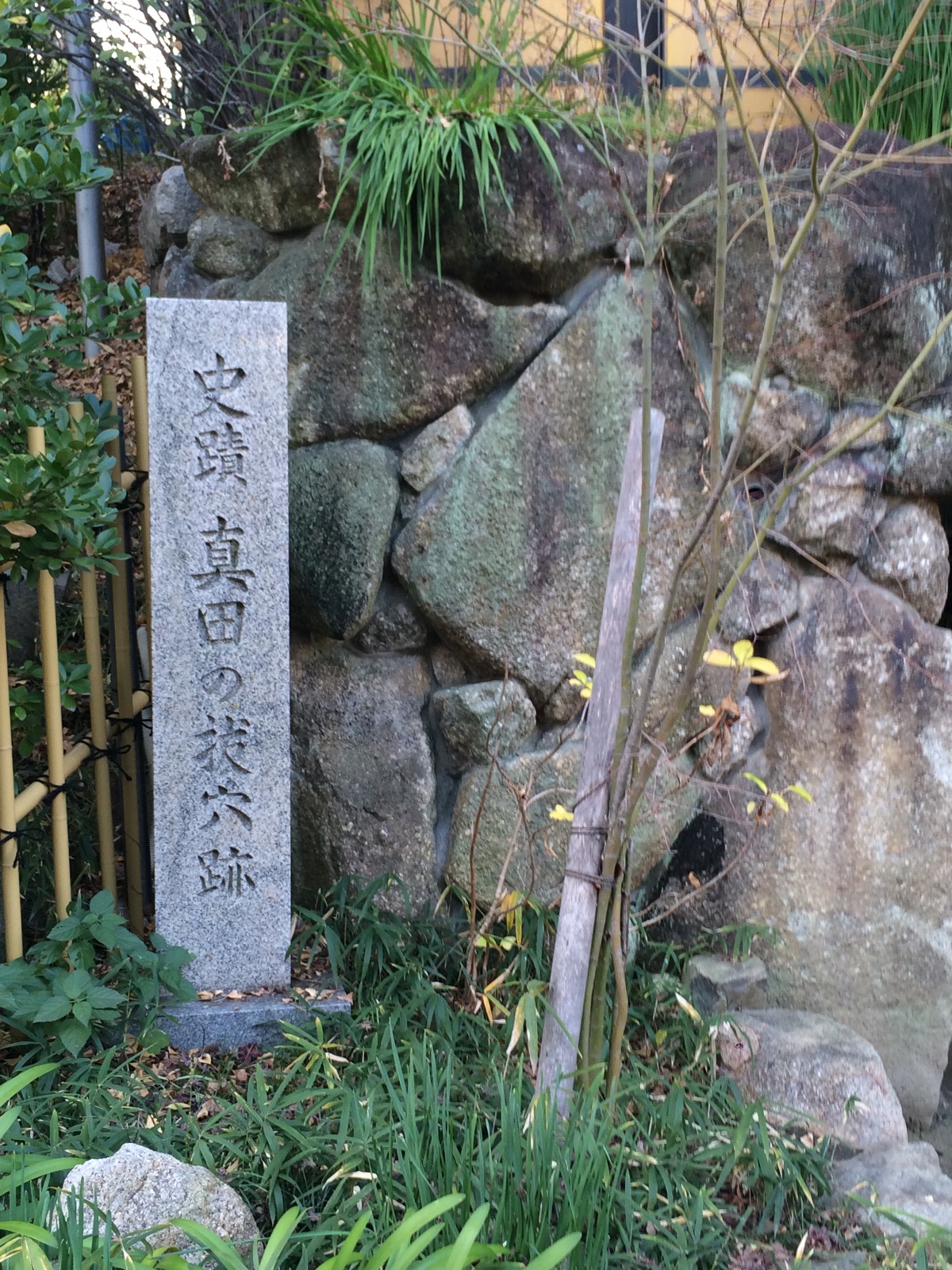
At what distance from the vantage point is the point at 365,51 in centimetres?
315

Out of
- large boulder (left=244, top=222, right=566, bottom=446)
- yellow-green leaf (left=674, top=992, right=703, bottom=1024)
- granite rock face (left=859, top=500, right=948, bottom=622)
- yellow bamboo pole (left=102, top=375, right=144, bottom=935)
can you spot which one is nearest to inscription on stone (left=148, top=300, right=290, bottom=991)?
yellow bamboo pole (left=102, top=375, right=144, bottom=935)

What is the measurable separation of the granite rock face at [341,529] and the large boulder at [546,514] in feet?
0.34

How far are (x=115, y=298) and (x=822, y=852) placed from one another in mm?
2636

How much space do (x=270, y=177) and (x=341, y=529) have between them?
1.13 m

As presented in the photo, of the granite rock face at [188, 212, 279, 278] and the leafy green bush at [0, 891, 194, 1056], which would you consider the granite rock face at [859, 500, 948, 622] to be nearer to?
the granite rock face at [188, 212, 279, 278]

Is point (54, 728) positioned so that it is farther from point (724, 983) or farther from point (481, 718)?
point (724, 983)

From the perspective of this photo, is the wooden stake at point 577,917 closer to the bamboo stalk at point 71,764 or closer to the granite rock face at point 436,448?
the granite rock face at point 436,448

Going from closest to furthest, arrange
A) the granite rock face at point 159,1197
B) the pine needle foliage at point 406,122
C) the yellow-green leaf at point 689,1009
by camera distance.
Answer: the granite rock face at point 159,1197
the yellow-green leaf at point 689,1009
the pine needle foliage at point 406,122

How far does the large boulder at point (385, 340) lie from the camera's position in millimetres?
3188

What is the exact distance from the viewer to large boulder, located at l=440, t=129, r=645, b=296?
123 inches

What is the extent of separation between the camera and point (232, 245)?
3.42 meters

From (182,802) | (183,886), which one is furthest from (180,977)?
(182,802)

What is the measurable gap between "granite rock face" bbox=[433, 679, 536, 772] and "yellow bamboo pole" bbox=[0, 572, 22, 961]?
1282 millimetres

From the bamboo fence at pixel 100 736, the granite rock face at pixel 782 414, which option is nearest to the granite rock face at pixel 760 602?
the granite rock face at pixel 782 414
